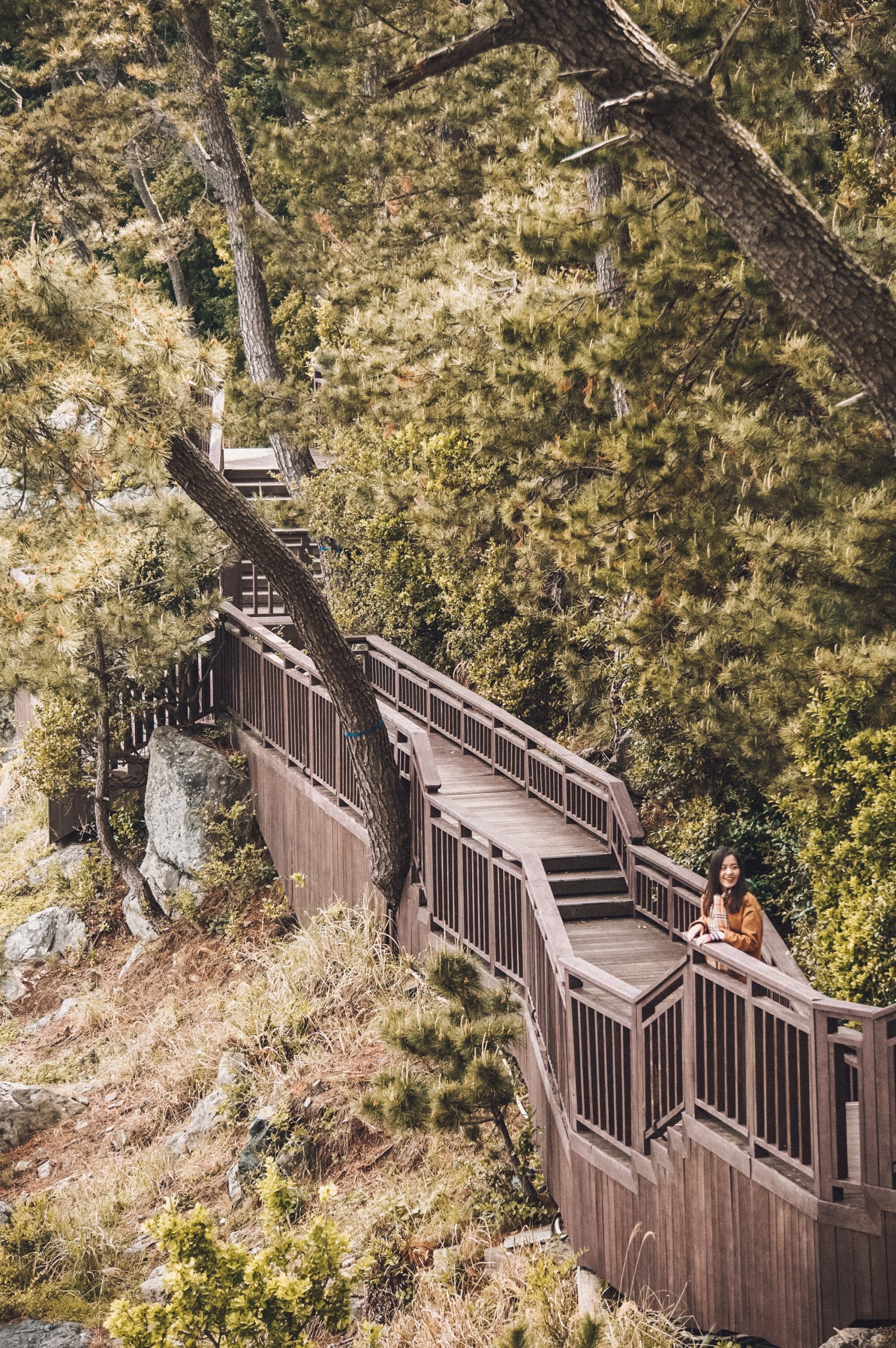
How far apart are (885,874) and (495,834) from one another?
2495 millimetres

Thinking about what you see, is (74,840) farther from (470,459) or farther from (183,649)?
(470,459)

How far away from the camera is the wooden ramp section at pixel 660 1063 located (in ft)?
17.0

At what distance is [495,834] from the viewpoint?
854cm

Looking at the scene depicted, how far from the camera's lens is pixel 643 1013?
20.4 feet

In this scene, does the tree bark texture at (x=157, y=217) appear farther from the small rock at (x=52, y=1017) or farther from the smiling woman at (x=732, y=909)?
the smiling woman at (x=732, y=909)

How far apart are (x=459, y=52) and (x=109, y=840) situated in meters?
10.3

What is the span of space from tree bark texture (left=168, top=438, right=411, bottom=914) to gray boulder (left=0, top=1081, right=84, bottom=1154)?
3353 millimetres

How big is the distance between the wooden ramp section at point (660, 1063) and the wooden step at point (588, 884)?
1 centimetres

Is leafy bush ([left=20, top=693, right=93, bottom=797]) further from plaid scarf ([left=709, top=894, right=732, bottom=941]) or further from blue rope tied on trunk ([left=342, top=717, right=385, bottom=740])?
plaid scarf ([left=709, top=894, right=732, bottom=941])

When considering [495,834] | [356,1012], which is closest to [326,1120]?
[356,1012]

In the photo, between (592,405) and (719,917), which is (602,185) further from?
(719,917)

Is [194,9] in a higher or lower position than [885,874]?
higher

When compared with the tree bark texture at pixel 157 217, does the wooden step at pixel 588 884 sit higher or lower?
lower

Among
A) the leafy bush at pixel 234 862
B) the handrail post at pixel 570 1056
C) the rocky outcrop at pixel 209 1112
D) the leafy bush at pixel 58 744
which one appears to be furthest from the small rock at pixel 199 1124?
the leafy bush at pixel 58 744
